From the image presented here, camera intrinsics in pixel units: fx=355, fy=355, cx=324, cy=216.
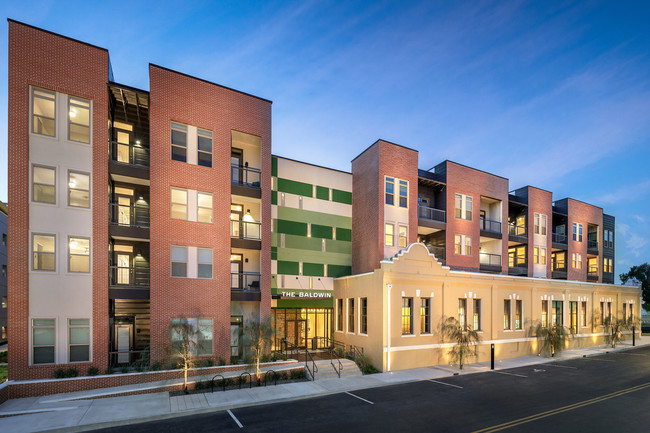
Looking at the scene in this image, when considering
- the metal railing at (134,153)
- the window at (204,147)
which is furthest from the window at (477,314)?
the metal railing at (134,153)

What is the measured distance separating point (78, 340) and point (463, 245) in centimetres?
2611

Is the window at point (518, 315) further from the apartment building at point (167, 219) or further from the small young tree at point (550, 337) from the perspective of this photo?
the apartment building at point (167, 219)

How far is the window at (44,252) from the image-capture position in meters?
15.9

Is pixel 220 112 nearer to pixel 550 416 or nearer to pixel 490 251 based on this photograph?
pixel 550 416

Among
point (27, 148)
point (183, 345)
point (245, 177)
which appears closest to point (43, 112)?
point (27, 148)

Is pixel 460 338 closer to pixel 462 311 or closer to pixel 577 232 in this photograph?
pixel 462 311

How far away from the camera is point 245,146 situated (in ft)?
75.4

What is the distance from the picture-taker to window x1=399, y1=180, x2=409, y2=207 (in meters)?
26.1

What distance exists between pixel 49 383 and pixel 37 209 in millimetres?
7535

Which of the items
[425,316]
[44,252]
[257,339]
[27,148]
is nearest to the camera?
[27,148]

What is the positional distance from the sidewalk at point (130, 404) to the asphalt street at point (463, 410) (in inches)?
19.3

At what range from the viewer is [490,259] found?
101 ft

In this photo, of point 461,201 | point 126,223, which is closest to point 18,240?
point 126,223

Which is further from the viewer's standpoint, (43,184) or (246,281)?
(246,281)
